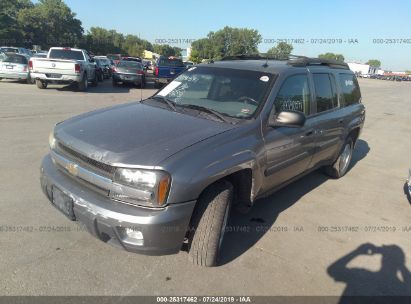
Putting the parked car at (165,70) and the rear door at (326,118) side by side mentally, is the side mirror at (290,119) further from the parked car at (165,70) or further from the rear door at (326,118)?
the parked car at (165,70)

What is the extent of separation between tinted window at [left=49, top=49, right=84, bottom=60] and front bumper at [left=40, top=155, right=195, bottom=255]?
14.7m

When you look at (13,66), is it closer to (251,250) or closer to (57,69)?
(57,69)

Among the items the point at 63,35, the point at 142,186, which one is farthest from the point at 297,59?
the point at 63,35

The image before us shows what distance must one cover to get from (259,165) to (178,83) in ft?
5.61

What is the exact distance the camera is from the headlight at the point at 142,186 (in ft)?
8.92

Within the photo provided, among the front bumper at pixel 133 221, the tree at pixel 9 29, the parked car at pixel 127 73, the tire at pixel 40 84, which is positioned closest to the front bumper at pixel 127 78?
the parked car at pixel 127 73

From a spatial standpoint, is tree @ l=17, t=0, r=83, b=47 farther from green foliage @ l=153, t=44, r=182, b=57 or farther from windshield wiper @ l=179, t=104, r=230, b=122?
windshield wiper @ l=179, t=104, r=230, b=122

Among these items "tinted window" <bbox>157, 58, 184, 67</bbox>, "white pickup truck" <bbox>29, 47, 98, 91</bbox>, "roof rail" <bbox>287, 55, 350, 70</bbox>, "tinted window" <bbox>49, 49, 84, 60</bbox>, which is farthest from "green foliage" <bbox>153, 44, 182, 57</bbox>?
"roof rail" <bbox>287, 55, 350, 70</bbox>

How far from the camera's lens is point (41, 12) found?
296 ft

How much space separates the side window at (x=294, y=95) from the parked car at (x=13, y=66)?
16.4m

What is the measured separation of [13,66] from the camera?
17141mm

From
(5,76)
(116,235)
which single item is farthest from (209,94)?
(5,76)

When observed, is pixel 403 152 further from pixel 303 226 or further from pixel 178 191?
pixel 178 191

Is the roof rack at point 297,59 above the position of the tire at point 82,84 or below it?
above
